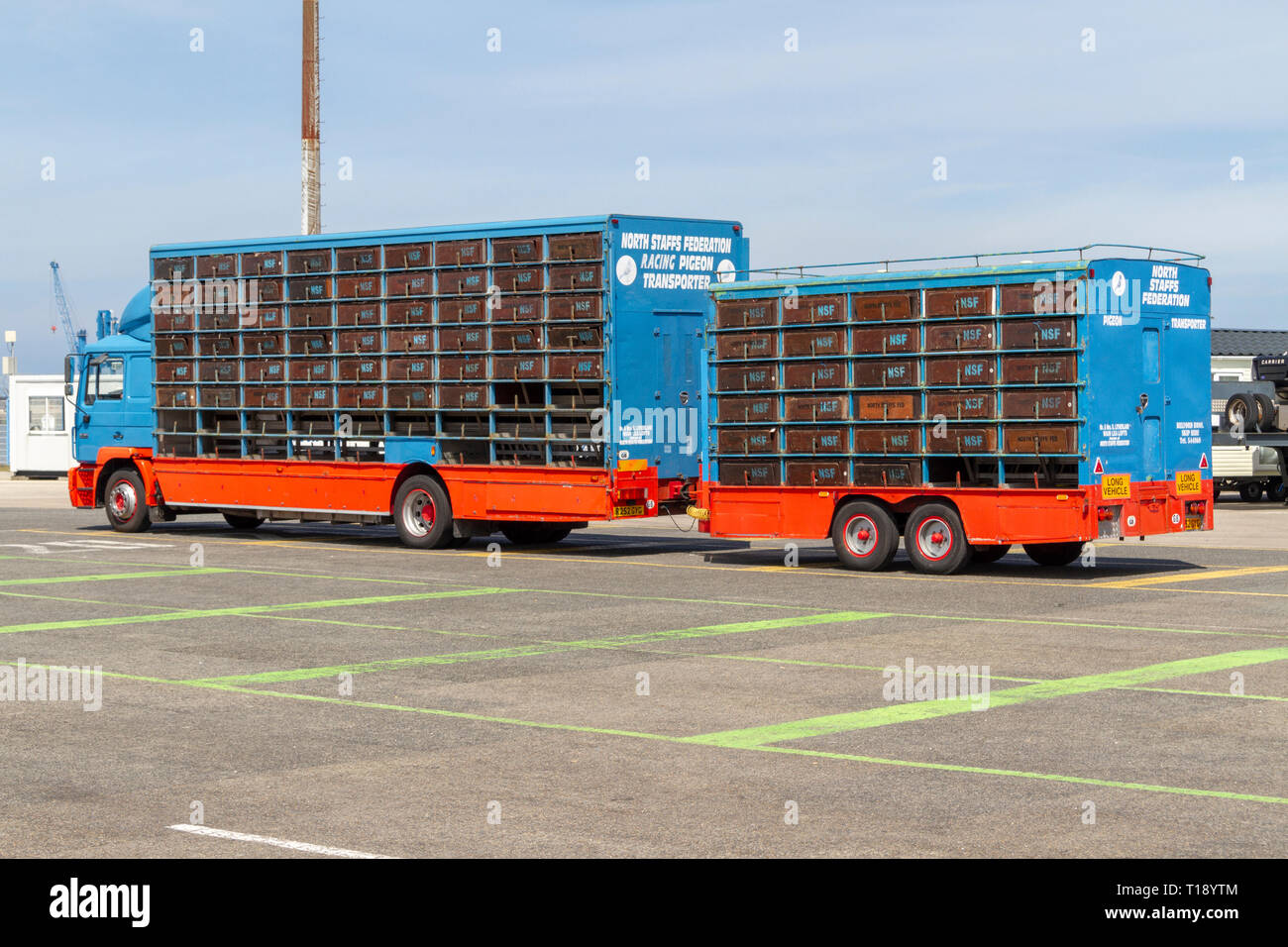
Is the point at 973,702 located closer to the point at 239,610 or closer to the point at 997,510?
the point at 239,610

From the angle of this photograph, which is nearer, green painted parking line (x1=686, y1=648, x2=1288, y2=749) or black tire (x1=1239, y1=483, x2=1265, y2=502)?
green painted parking line (x1=686, y1=648, x2=1288, y2=749)

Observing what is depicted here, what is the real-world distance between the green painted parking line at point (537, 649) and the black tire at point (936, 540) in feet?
13.0

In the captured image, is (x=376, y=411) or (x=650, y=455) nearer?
(x=650, y=455)

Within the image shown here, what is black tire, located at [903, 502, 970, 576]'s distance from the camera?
20844 mm

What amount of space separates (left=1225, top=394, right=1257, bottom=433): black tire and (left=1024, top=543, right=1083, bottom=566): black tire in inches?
668

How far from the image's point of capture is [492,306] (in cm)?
2466

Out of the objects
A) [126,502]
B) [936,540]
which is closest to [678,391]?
[936,540]

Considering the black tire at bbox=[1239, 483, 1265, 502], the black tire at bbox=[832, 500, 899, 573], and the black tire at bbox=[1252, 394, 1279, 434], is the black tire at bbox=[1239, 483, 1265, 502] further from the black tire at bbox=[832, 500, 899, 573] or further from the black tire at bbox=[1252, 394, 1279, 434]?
the black tire at bbox=[832, 500, 899, 573]

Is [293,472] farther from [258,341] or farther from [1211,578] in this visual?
[1211,578]

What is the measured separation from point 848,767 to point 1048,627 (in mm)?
6922

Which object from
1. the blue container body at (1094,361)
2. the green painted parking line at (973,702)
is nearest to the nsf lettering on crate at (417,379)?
the blue container body at (1094,361)

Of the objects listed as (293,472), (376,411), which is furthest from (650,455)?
(293,472)

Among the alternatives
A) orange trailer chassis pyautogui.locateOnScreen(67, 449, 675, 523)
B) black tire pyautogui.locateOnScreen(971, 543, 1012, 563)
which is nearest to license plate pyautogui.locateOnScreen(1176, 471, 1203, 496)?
black tire pyautogui.locateOnScreen(971, 543, 1012, 563)

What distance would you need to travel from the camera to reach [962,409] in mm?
20797
